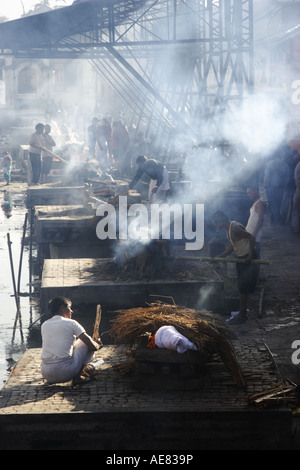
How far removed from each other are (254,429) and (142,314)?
177 centimetres

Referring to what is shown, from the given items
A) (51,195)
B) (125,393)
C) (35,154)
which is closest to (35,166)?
(35,154)

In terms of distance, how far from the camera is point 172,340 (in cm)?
664

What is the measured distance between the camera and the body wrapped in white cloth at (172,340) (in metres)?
6.64

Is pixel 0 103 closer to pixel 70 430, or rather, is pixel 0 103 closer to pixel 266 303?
pixel 266 303

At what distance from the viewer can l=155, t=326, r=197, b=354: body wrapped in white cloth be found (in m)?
6.64

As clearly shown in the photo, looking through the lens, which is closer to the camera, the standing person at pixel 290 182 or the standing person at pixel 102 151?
the standing person at pixel 290 182

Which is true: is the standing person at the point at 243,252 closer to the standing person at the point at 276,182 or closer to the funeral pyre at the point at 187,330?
the funeral pyre at the point at 187,330

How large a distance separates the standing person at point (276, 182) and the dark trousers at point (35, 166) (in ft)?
24.9

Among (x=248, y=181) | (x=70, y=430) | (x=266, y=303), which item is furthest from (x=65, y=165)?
(x=70, y=430)

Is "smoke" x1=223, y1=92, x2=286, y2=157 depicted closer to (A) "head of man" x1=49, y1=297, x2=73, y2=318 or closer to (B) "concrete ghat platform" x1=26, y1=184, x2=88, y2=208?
(B) "concrete ghat platform" x1=26, y1=184, x2=88, y2=208

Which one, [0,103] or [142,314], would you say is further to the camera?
[0,103]

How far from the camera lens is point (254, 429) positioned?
6.21 metres

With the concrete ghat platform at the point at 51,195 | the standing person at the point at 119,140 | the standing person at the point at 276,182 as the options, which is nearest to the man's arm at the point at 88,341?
the standing person at the point at 276,182

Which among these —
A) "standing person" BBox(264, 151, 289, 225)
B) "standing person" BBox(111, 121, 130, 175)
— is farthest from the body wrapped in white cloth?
"standing person" BBox(111, 121, 130, 175)
